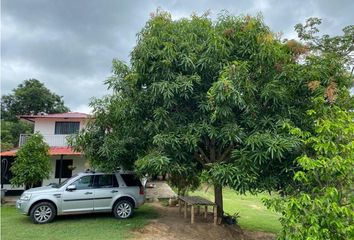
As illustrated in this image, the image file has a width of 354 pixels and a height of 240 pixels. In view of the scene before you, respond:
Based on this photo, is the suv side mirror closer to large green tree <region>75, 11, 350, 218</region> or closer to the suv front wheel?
the suv front wheel

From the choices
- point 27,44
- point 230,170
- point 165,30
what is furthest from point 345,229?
point 27,44

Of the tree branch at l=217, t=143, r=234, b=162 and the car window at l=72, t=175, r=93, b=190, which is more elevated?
the tree branch at l=217, t=143, r=234, b=162

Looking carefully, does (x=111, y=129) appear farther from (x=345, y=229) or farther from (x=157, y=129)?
(x=345, y=229)

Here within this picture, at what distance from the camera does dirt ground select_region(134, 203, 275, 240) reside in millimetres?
9188

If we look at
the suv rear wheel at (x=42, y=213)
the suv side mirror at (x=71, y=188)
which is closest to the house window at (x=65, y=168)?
the suv side mirror at (x=71, y=188)

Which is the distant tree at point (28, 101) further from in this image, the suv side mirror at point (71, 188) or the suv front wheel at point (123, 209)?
the suv front wheel at point (123, 209)

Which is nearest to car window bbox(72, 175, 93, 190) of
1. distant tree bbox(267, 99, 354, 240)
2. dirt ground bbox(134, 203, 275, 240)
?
dirt ground bbox(134, 203, 275, 240)

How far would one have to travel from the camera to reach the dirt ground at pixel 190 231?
30.1 ft

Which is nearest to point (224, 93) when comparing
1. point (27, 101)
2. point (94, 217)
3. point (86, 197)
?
point (86, 197)

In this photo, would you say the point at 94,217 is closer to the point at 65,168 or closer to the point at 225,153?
the point at 225,153

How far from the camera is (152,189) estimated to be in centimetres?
1972

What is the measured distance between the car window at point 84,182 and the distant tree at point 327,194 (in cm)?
699

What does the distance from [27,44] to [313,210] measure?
36.2 ft

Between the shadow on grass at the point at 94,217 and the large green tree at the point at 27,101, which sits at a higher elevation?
the large green tree at the point at 27,101
